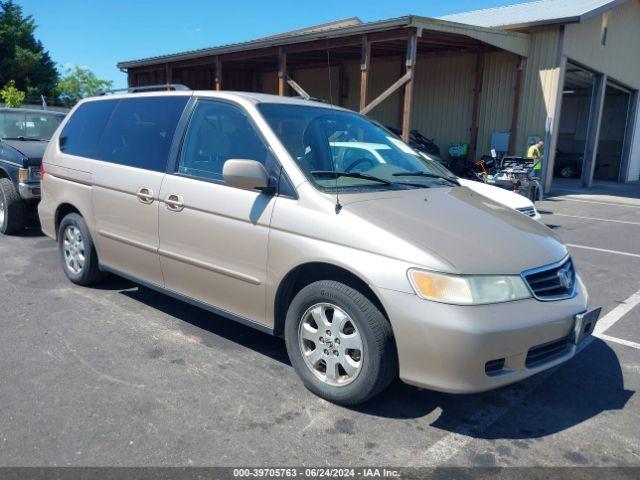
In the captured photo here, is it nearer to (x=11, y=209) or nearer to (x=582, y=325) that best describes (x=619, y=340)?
(x=582, y=325)

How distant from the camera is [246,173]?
3295mm

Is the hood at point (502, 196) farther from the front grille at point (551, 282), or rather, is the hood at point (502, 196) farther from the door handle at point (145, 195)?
the door handle at point (145, 195)

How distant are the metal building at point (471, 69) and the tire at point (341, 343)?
10052 mm

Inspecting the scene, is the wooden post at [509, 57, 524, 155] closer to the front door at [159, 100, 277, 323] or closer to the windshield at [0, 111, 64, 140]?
the windshield at [0, 111, 64, 140]

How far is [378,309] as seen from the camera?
9.72 ft

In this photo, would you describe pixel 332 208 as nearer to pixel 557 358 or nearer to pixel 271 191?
pixel 271 191

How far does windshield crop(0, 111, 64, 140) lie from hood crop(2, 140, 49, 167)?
0.38 meters

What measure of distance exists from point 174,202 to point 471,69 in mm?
16555

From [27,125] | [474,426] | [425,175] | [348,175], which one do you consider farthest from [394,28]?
[474,426]

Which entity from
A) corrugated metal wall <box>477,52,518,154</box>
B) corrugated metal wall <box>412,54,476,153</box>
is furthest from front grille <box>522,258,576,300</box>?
corrugated metal wall <box>412,54,476,153</box>

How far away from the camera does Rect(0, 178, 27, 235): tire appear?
24.1ft

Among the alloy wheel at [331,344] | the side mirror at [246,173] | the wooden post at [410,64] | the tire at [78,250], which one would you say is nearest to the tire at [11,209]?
the tire at [78,250]

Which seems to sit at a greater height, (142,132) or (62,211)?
(142,132)

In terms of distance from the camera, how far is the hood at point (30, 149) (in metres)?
7.16
